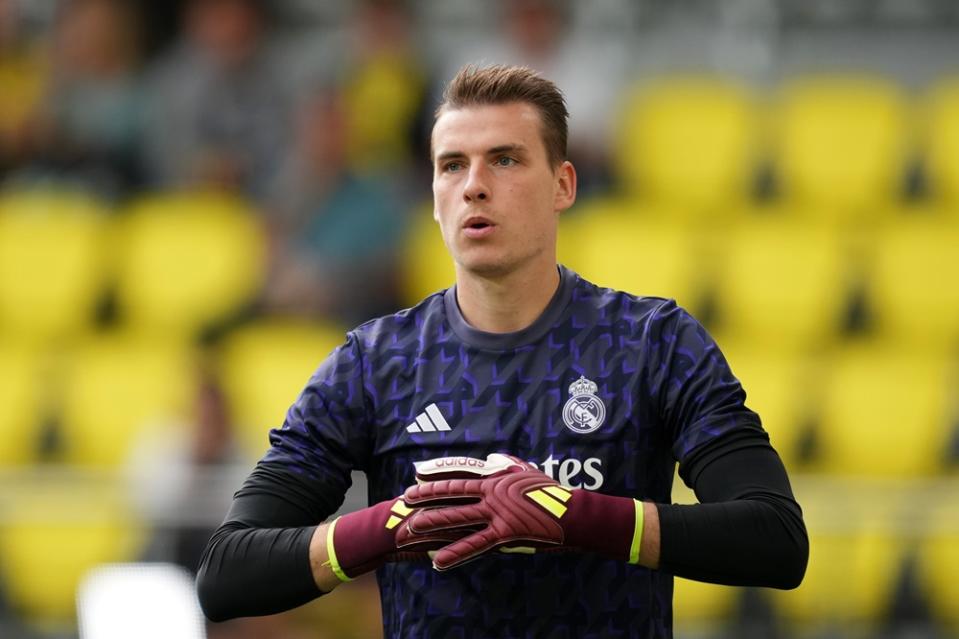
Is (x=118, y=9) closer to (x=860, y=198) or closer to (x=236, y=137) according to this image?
(x=236, y=137)

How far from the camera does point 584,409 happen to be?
333 cm

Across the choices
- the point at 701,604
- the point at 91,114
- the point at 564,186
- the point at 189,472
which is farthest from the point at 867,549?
the point at 91,114

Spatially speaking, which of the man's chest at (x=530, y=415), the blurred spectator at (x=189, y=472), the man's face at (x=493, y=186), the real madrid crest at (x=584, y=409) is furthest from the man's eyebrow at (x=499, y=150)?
the blurred spectator at (x=189, y=472)

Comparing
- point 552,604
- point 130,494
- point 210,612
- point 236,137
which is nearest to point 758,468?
point 552,604

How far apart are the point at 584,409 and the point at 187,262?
245 inches

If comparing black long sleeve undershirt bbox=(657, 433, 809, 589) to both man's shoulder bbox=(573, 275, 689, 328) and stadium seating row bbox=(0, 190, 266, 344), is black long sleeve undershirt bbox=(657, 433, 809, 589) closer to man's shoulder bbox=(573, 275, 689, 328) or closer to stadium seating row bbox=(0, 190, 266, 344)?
man's shoulder bbox=(573, 275, 689, 328)

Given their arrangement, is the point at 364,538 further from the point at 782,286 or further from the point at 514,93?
the point at 782,286

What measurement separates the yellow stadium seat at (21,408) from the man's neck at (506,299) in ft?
17.9

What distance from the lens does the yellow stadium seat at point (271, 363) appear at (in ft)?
26.6

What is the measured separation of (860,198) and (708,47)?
159 cm

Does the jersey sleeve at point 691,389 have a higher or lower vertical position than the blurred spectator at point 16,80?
lower

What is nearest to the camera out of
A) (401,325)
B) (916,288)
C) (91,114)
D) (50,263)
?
(401,325)

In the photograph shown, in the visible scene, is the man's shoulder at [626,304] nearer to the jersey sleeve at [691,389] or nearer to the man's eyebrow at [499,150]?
the jersey sleeve at [691,389]

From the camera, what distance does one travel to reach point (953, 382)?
7770 mm
